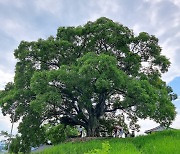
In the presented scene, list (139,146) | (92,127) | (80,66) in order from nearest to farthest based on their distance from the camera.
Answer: (139,146), (80,66), (92,127)

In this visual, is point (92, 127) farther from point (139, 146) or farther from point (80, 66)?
point (139, 146)

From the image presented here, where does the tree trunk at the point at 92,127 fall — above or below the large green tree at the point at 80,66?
Answer: below

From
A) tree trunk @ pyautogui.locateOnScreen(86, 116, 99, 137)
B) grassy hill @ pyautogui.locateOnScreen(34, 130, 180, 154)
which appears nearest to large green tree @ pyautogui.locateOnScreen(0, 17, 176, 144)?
tree trunk @ pyautogui.locateOnScreen(86, 116, 99, 137)

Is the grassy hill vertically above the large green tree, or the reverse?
the large green tree

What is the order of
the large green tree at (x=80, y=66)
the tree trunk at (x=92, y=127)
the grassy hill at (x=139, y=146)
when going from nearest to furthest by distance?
the grassy hill at (x=139, y=146)
the large green tree at (x=80, y=66)
the tree trunk at (x=92, y=127)

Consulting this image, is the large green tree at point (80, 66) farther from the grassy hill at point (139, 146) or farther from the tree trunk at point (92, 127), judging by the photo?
the grassy hill at point (139, 146)

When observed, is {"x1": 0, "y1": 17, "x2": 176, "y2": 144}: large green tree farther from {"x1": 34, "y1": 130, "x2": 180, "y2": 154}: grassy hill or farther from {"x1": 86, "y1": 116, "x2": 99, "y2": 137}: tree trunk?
{"x1": 34, "y1": 130, "x2": 180, "y2": 154}: grassy hill

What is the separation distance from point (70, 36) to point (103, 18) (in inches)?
102

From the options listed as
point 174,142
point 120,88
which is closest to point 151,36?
point 120,88

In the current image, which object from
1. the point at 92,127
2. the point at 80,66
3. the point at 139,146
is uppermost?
the point at 80,66

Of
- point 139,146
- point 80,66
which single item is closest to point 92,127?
point 80,66

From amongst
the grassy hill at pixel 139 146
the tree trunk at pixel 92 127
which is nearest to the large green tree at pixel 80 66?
the tree trunk at pixel 92 127

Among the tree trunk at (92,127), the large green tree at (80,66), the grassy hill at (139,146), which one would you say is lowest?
the grassy hill at (139,146)

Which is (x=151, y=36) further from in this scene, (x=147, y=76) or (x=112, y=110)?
(x=112, y=110)
